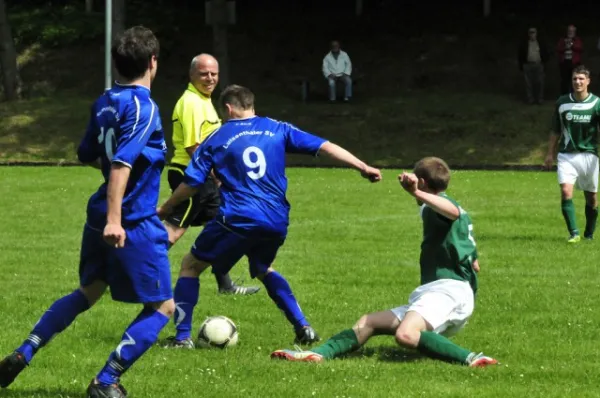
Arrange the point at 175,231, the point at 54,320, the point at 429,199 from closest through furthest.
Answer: the point at 54,320, the point at 429,199, the point at 175,231

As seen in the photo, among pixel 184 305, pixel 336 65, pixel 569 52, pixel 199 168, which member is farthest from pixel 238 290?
pixel 336 65

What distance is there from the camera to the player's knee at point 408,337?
27.7 feet

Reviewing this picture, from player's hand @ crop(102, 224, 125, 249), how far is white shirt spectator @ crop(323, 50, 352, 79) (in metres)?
31.8

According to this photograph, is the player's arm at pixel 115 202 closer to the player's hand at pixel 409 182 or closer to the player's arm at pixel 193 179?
the player's hand at pixel 409 182

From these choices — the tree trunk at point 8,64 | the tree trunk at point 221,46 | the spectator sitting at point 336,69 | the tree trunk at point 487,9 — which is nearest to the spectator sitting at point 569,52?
the spectator sitting at point 336,69

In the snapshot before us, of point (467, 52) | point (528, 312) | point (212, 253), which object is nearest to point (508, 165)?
point (467, 52)

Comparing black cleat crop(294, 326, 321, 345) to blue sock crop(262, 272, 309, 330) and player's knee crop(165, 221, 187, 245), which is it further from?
player's knee crop(165, 221, 187, 245)

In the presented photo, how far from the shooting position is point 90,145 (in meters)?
7.33

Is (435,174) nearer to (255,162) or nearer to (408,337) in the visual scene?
(408,337)

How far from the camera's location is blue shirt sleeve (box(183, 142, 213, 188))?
9047mm

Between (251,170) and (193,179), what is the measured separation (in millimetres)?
406

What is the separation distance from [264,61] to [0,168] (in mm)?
14187

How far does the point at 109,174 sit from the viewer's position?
7.14 m

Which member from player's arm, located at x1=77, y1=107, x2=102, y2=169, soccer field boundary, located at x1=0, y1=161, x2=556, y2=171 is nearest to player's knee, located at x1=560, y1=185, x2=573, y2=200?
player's arm, located at x1=77, y1=107, x2=102, y2=169
